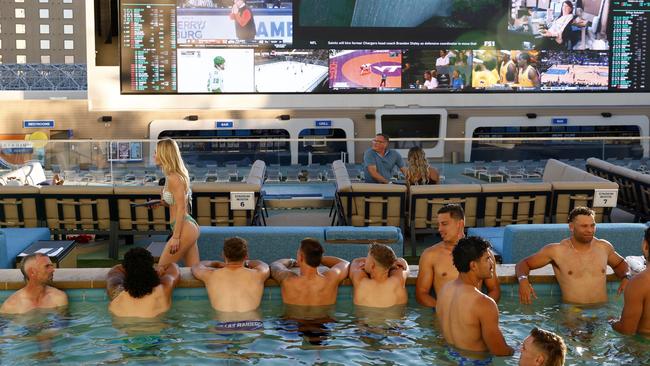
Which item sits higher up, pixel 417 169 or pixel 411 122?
pixel 411 122

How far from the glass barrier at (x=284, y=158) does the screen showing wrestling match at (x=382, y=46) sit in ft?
20.5

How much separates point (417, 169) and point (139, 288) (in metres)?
5.21

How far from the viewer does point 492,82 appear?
881 inches

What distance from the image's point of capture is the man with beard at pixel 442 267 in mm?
8164

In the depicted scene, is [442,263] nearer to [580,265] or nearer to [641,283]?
[580,265]

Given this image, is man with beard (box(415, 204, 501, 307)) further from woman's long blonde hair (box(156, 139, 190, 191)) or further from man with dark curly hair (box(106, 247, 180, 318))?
woman's long blonde hair (box(156, 139, 190, 191))

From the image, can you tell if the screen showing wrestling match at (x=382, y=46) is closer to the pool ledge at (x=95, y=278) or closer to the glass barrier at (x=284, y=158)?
the glass barrier at (x=284, y=158)

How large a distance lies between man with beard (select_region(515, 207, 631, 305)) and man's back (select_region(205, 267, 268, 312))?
2.27 meters

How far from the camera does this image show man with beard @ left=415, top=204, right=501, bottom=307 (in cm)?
816

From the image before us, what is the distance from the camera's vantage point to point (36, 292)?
8531 millimetres

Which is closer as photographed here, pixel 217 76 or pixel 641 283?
pixel 641 283

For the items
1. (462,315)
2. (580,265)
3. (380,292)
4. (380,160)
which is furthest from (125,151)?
(462,315)

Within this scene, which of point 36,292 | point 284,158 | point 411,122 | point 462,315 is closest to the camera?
point 462,315

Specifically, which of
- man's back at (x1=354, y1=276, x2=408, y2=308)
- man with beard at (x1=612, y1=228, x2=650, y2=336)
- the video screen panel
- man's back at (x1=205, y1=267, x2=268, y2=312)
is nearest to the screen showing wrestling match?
the video screen panel
